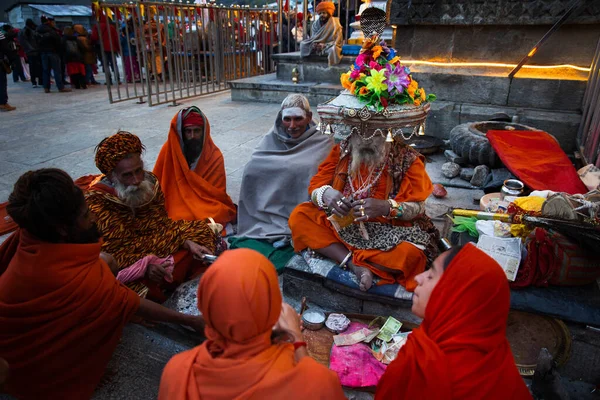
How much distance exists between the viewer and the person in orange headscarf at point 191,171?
4289 millimetres

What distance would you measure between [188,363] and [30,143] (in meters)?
7.72

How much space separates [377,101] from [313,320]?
171 cm

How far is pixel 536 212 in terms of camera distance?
3275mm

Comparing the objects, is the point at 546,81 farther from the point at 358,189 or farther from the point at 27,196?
the point at 27,196

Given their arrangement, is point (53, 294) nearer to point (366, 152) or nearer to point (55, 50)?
point (366, 152)

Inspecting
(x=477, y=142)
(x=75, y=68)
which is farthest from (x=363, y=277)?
(x=75, y=68)

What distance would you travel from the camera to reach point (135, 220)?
130 inches

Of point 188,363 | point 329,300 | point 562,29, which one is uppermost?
point 562,29

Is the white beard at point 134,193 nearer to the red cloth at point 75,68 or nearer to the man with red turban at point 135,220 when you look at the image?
the man with red turban at point 135,220

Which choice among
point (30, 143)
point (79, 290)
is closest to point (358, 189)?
point (79, 290)

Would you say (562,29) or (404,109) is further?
(562,29)

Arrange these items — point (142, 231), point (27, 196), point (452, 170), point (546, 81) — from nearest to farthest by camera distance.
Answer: point (27, 196) → point (142, 231) → point (452, 170) → point (546, 81)

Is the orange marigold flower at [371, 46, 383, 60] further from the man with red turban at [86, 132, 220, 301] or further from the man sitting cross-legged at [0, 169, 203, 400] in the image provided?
the man sitting cross-legged at [0, 169, 203, 400]

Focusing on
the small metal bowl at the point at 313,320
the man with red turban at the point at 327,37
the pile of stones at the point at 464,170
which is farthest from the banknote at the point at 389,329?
the man with red turban at the point at 327,37
